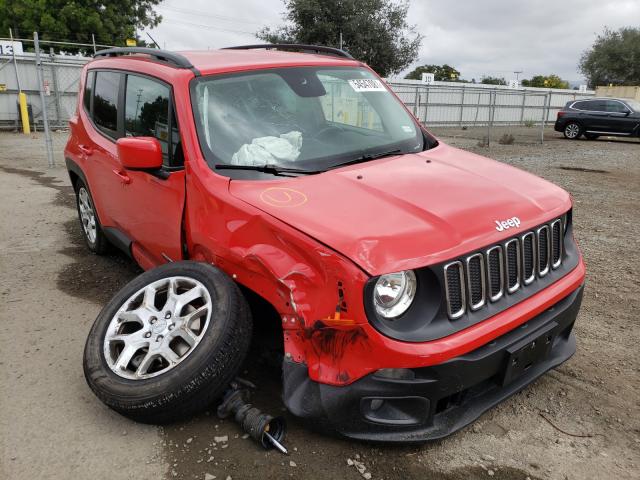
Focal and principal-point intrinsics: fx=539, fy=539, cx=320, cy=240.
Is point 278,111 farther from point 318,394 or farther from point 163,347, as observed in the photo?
point 318,394

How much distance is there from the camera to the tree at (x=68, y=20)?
34188 millimetres

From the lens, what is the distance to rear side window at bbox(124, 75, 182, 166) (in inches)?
133

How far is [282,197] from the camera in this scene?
2688 mm

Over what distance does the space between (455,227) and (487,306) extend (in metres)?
0.41

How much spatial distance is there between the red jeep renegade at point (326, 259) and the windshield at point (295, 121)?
1cm

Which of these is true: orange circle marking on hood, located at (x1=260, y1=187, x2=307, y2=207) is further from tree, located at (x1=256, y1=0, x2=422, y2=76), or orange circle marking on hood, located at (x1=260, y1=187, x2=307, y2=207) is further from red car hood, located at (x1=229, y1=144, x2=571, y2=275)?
tree, located at (x1=256, y1=0, x2=422, y2=76)

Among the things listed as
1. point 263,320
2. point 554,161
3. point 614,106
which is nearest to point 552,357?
point 263,320

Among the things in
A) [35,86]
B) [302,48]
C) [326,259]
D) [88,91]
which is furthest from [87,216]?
[35,86]

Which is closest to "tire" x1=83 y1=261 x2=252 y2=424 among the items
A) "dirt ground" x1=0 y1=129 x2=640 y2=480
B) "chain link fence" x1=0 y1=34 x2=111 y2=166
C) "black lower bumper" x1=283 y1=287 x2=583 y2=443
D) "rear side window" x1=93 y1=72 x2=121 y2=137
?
"dirt ground" x1=0 y1=129 x2=640 y2=480

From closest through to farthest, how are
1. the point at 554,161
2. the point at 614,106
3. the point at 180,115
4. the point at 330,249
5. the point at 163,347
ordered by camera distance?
the point at 330,249 → the point at 163,347 → the point at 180,115 → the point at 554,161 → the point at 614,106

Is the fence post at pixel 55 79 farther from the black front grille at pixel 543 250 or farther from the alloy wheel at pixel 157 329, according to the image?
the black front grille at pixel 543 250

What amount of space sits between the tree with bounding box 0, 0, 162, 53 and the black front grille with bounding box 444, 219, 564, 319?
117 feet

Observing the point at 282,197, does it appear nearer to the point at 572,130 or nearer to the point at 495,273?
the point at 495,273

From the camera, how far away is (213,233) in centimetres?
294
